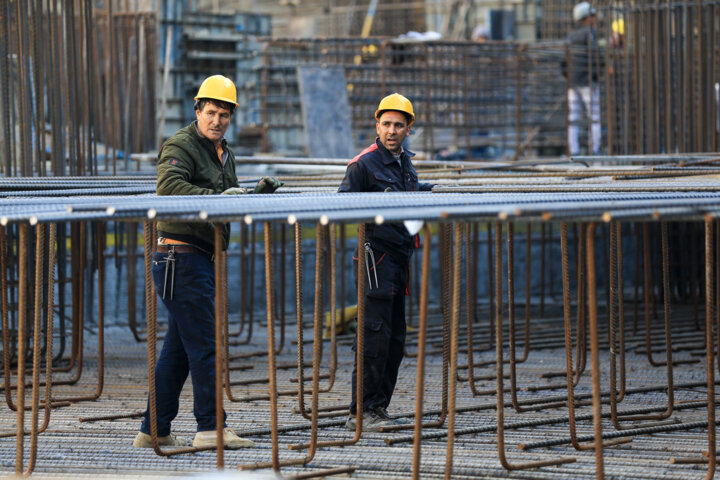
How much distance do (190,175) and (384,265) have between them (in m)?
1.27

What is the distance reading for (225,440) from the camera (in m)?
6.06

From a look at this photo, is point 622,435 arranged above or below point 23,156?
below

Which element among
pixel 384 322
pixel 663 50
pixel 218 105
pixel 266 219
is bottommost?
pixel 384 322

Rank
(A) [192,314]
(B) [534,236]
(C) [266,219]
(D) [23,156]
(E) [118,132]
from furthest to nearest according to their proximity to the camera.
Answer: (B) [534,236]
(E) [118,132]
(D) [23,156]
(A) [192,314]
(C) [266,219]

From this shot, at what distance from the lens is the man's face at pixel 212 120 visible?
6.24m

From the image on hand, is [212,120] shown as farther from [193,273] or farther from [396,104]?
[396,104]

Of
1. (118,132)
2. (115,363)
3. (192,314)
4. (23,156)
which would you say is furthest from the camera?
(118,132)

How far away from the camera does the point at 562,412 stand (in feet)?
24.3

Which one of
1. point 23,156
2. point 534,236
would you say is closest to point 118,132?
point 23,156

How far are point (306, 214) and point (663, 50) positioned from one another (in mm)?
8388

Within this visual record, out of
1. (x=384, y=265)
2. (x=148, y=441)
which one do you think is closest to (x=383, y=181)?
(x=384, y=265)

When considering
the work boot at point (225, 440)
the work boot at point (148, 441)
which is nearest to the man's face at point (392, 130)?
the work boot at point (225, 440)

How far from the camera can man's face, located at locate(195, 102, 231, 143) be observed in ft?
20.5

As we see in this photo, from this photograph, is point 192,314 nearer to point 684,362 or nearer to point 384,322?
point 384,322
